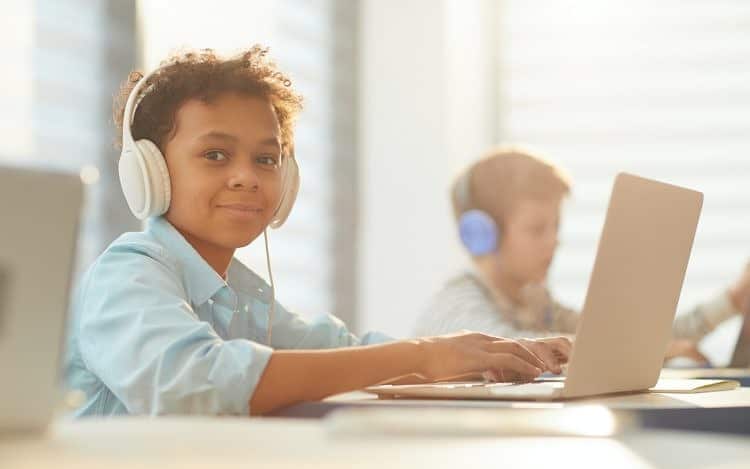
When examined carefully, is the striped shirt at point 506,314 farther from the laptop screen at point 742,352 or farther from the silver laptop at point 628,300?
the silver laptop at point 628,300

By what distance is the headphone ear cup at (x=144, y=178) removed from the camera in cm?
134

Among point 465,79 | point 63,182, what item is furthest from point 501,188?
point 63,182

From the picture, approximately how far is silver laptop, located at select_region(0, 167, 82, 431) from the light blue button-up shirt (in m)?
0.41

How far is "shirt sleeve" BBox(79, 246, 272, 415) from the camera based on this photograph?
1.06m

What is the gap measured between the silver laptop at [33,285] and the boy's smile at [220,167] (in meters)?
0.74

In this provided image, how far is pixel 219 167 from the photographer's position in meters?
1.38

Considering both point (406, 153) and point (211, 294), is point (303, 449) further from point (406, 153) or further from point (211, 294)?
point (406, 153)

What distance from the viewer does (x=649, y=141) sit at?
3980 mm

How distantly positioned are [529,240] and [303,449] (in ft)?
7.23

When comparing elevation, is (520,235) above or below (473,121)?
below

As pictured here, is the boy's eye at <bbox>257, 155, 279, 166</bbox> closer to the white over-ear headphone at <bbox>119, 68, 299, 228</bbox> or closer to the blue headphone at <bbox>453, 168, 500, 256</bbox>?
the white over-ear headphone at <bbox>119, 68, 299, 228</bbox>

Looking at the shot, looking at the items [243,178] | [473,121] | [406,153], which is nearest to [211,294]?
[243,178]

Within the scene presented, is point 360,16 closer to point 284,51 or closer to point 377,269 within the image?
point 284,51

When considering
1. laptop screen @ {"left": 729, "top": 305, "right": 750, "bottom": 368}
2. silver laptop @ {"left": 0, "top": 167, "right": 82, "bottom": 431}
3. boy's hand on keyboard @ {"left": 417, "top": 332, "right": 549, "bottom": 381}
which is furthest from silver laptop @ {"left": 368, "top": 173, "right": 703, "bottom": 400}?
laptop screen @ {"left": 729, "top": 305, "right": 750, "bottom": 368}
